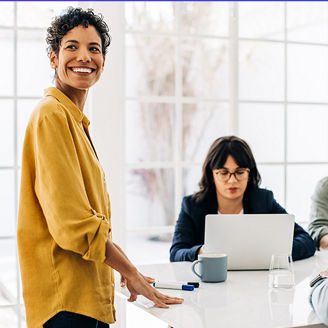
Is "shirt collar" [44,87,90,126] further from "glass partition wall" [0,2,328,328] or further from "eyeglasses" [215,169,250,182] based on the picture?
"eyeglasses" [215,169,250,182]

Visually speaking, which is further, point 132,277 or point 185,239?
point 185,239

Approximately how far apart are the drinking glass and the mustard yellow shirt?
63cm

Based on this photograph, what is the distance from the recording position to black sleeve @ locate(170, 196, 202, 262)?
7.98ft

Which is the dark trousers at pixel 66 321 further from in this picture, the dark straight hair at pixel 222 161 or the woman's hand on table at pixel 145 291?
the dark straight hair at pixel 222 161

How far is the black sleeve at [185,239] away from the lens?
2432mm

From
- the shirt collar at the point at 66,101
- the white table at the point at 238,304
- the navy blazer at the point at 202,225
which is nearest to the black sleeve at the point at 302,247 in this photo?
the navy blazer at the point at 202,225

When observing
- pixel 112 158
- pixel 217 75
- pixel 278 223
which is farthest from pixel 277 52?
pixel 217 75

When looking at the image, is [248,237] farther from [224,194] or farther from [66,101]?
[66,101]

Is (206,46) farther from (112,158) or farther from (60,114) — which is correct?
(60,114)

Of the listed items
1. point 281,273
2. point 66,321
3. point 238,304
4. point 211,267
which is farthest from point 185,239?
point 66,321

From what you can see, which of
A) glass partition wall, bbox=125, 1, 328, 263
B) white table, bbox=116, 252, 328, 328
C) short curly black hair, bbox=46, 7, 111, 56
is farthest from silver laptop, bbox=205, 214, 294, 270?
glass partition wall, bbox=125, 1, 328, 263

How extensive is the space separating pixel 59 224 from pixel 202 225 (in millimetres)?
1313

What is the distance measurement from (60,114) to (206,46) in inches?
253

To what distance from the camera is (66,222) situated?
4.80ft
